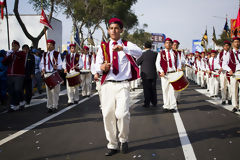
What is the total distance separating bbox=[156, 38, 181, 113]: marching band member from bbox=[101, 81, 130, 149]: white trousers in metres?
4.15

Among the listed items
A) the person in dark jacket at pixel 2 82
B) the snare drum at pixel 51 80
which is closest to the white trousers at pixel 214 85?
the snare drum at pixel 51 80

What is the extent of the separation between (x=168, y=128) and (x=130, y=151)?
6.38 ft

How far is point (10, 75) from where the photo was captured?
30.0ft

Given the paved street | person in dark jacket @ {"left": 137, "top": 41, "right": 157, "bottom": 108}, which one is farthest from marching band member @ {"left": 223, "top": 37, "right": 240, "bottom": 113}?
person in dark jacket @ {"left": 137, "top": 41, "right": 157, "bottom": 108}

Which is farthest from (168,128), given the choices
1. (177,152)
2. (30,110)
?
(30,110)

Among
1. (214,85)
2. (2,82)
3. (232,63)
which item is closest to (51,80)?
(2,82)

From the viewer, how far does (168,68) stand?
8.65 m

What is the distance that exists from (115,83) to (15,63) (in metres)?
5.72

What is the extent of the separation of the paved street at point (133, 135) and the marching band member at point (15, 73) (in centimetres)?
47

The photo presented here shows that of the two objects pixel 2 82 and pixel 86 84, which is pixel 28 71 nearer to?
pixel 2 82

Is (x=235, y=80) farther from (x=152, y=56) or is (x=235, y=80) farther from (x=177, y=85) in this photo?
(x=152, y=56)

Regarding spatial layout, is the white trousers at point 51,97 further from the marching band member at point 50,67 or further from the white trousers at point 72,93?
the white trousers at point 72,93

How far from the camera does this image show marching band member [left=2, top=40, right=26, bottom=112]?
912cm

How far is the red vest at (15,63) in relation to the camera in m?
9.12
